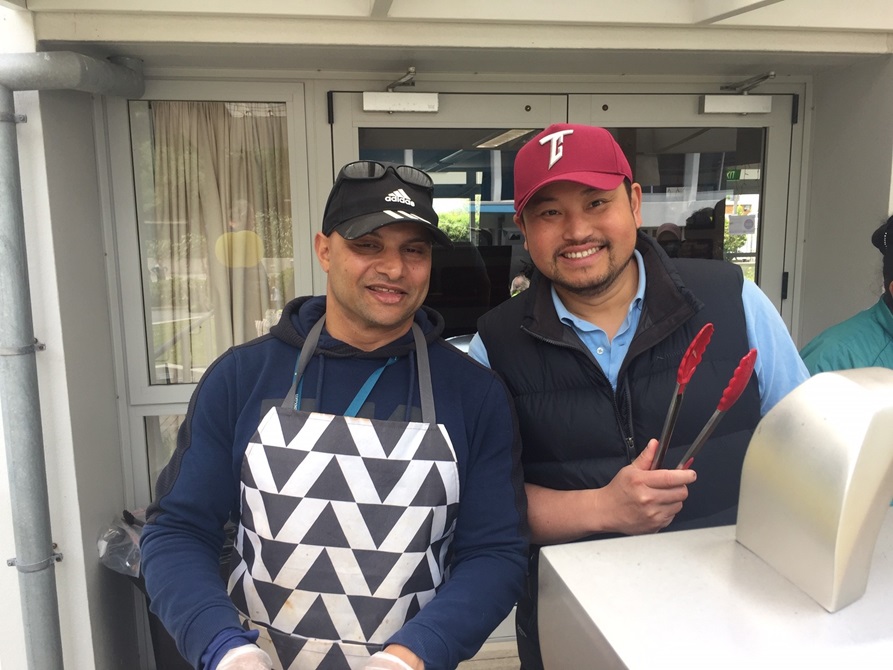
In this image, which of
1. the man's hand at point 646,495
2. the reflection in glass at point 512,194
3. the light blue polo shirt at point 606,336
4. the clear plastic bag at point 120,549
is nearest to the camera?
the man's hand at point 646,495

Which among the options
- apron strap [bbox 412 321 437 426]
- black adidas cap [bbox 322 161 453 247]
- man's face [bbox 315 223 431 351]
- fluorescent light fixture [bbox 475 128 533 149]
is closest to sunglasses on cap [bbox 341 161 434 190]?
black adidas cap [bbox 322 161 453 247]

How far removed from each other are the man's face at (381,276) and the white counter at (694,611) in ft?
2.39

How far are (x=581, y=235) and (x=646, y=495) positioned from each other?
592 millimetres

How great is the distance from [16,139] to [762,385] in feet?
8.01

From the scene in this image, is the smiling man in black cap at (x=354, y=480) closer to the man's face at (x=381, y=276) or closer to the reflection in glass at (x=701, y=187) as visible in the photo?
the man's face at (x=381, y=276)

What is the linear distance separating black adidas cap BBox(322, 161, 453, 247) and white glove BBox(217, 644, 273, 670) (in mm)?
828

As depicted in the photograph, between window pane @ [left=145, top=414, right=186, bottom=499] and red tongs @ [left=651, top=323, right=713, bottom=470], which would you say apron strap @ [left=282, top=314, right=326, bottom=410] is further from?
window pane @ [left=145, top=414, right=186, bottom=499]

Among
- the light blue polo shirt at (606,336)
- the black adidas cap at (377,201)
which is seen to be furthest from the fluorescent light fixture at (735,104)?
the black adidas cap at (377,201)

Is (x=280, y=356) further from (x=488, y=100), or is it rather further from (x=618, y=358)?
(x=488, y=100)

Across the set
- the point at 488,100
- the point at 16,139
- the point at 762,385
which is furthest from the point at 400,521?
the point at 488,100

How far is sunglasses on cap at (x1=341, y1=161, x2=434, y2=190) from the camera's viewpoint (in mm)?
1540

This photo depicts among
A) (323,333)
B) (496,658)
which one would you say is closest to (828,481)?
(323,333)

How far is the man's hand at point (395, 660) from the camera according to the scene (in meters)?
1.24

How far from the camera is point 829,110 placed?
3.16 m
